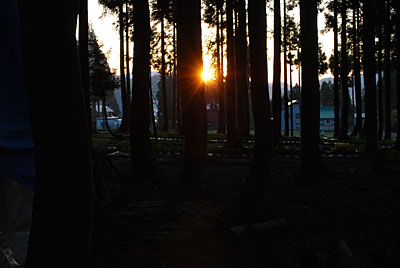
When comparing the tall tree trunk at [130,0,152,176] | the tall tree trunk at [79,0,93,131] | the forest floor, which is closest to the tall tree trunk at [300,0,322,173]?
the forest floor

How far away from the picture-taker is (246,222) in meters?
7.40

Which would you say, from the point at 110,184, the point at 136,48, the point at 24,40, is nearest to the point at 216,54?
the point at 136,48

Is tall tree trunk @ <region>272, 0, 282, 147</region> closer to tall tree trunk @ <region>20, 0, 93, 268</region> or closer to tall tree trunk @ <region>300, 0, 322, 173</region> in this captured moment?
tall tree trunk @ <region>300, 0, 322, 173</region>

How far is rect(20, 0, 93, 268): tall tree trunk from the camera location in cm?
339

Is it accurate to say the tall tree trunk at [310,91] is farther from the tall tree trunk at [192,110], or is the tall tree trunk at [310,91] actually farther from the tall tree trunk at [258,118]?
the tall tree trunk at [258,118]

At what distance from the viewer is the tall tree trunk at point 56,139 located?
339 centimetres

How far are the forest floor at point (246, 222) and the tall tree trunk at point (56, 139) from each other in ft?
7.73

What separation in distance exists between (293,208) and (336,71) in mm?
28134

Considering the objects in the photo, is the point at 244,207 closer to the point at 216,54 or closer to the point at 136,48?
Result: the point at 136,48

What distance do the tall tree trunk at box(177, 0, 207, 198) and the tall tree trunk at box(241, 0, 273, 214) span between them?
86.1 inches

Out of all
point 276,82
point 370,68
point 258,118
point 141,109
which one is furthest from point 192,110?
point 276,82

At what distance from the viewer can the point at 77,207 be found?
349cm

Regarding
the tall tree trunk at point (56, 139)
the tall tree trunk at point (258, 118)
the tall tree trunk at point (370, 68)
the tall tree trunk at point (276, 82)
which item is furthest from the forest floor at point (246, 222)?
the tall tree trunk at point (276, 82)

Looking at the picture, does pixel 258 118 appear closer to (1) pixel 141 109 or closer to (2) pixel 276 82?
(1) pixel 141 109
